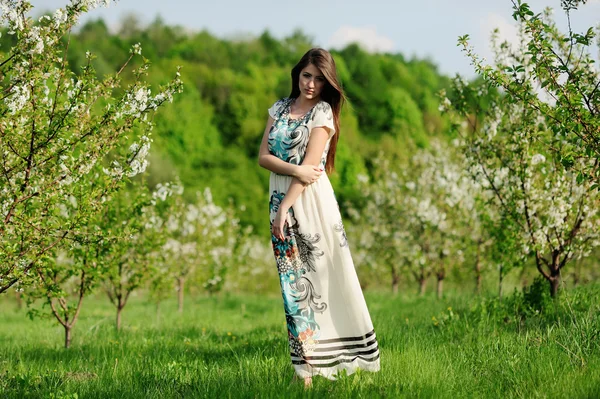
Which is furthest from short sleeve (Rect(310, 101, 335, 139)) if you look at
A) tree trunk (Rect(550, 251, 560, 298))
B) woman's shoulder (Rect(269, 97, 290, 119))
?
tree trunk (Rect(550, 251, 560, 298))

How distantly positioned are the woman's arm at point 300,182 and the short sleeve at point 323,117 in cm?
3

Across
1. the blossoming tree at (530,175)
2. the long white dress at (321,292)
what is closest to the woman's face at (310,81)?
the long white dress at (321,292)

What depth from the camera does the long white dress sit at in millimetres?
3998

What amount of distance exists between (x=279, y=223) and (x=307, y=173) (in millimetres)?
387

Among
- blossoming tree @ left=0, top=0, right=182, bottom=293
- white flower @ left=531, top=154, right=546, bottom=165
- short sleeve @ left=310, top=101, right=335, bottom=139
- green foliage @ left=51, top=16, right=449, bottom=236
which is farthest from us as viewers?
green foliage @ left=51, top=16, right=449, bottom=236

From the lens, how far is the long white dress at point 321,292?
13.1 feet

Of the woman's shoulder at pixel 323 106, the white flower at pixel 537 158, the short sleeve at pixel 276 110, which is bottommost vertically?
the white flower at pixel 537 158

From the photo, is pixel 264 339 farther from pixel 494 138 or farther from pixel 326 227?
pixel 494 138

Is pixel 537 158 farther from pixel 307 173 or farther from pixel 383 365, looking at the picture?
pixel 307 173

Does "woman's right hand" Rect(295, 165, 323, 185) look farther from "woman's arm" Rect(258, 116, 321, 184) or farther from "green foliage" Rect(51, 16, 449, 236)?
"green foliage" Rect(51, 16, 449, 236)

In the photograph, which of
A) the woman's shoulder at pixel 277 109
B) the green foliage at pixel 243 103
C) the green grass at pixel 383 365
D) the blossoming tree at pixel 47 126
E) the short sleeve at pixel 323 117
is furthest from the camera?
the green foliage at pixel 243 103

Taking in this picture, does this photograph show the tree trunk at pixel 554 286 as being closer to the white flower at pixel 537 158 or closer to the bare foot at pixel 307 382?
the white flower at pixel 537 158

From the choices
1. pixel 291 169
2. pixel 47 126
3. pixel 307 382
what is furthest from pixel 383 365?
pixel 47 126

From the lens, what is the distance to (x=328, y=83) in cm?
425
